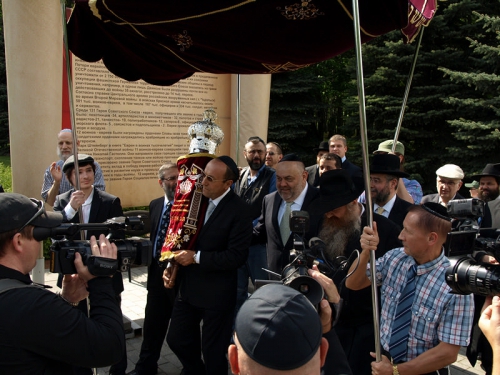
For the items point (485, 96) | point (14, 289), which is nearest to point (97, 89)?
point (14, 289)

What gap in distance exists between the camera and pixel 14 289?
1767 mm

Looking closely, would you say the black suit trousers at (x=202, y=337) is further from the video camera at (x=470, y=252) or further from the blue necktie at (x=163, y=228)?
the video camera at (x=470, y=252)

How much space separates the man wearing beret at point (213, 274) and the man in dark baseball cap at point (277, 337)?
7.97ft

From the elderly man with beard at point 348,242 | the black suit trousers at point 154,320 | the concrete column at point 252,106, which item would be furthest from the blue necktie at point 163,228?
the concrete column at point 252,106

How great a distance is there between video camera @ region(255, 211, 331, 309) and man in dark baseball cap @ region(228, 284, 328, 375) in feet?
2.58

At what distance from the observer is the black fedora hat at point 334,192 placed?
120 inches

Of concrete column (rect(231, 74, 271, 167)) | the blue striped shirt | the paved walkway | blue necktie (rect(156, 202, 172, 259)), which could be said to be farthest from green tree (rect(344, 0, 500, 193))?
the blue striped shirt

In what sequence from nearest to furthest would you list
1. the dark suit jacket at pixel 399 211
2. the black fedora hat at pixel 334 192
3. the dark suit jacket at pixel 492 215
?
the black fedora hat at pixel 334 192 → the dark suit jacket at pixel 399 211 → the dark suit jacket at pixel 492 215

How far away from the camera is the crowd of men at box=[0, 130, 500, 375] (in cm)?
134

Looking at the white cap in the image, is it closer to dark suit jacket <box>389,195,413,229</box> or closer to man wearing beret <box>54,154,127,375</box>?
dark suit jacket <box>389,195,413,229</box>

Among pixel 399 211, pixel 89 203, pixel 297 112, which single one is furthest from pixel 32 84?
pixel 297 112

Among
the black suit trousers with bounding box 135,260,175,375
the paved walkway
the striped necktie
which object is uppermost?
the striped necktie

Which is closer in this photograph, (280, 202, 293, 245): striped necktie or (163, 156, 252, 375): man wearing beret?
(163, 156, 252, 375): man wearing beret

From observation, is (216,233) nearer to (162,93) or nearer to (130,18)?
(130,18)
